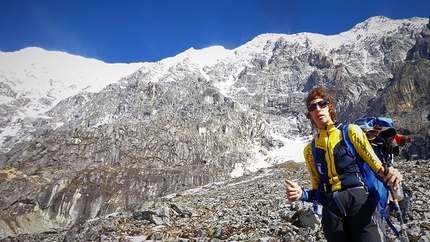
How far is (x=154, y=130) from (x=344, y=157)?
16043 cm

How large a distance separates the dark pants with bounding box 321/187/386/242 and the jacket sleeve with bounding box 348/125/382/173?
1.72 feet

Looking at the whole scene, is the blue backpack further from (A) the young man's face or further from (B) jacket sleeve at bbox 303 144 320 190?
(B) jacket sleeve at bbox 303 144 320 190

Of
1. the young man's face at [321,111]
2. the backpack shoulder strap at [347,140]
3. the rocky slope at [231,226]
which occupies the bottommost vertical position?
the rocky slope at [231,226]

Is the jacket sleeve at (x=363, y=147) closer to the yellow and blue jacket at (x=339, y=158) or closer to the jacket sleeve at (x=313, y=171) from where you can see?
the yellow and blue jacket at (x=339, y=158)

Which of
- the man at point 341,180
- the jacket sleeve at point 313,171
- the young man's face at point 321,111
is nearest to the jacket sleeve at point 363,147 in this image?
the man at point 341,180

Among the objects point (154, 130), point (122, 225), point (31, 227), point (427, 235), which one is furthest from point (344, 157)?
point (154, 130)

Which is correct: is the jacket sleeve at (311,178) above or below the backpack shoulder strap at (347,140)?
below

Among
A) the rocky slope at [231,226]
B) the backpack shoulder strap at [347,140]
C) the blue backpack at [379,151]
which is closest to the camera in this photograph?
the blue backpack at [379,151]

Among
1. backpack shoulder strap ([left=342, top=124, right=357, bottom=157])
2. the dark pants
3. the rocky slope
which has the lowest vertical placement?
the rocky slope

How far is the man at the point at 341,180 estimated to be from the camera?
4215 millimetres

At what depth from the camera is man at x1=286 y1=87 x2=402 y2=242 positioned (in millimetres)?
4215

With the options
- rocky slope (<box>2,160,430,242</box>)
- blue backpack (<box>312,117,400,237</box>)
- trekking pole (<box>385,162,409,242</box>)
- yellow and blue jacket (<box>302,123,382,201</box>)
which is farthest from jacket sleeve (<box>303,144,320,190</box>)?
rocky slope (<box>2,160,430,242</box>)

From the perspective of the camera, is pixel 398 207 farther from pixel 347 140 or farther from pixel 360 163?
pixel 347 140

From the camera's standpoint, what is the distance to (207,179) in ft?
424
